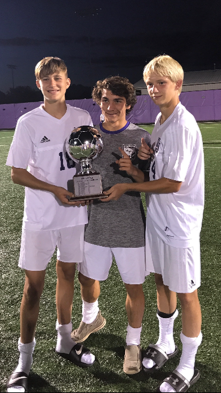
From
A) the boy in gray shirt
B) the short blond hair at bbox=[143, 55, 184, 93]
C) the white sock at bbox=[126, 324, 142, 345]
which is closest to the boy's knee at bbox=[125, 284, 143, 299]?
the boy in gray shirt

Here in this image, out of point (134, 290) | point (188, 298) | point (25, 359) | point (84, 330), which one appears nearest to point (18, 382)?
point (25, 359)

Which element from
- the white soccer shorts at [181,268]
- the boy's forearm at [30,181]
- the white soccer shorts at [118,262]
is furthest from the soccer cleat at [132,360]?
the boy's forearm at [30,181]

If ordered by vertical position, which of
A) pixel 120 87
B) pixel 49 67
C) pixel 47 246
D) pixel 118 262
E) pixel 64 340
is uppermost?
pixel 49 67

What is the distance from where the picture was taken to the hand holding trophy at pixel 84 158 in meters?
1.99

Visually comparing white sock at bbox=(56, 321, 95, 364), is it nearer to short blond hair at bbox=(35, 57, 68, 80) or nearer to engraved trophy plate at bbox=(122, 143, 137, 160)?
engraved trophy plate at bbox=(122, 143, 137, 160)

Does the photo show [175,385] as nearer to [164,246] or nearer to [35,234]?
[164,246]

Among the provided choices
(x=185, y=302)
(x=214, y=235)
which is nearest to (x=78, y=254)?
(x=185, y=302)

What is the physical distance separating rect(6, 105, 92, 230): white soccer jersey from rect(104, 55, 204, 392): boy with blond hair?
327mm

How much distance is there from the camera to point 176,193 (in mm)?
1983

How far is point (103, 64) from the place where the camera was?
79.3 meters

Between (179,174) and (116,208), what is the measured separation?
0.53m

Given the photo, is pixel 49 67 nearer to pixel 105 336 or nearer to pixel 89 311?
pixel 89 311

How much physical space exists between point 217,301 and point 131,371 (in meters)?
1.15

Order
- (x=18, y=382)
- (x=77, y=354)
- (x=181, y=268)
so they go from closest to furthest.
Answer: (x=181, y=268)
(x=18, y=382)
(x=77, y=354)
